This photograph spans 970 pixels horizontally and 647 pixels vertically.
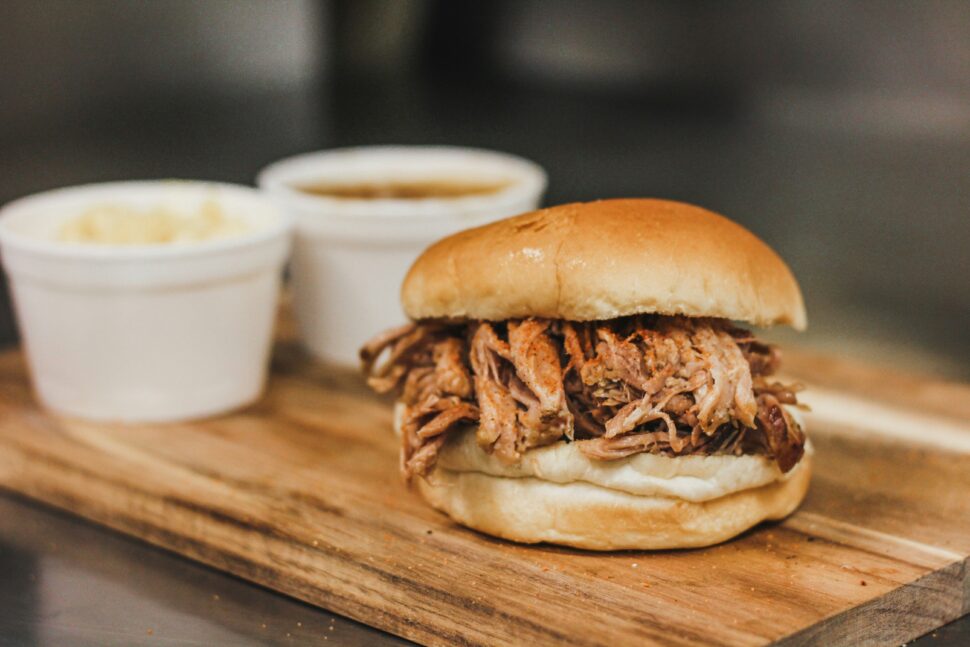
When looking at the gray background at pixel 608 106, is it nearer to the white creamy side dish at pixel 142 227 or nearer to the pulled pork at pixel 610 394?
the white creamy side dish at pixel 142 227

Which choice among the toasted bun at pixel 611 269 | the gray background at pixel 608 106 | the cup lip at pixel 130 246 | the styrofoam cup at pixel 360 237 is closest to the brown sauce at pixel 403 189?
the styrofoam cup at pixel 360 237

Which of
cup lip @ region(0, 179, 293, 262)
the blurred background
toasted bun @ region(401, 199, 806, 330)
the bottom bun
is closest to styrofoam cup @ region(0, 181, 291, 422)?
cup lip @ region(0, 179, 293, 262)

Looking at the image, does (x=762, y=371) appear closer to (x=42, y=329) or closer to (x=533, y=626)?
(x=533, y=626)

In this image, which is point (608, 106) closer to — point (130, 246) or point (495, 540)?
point (130, 246)

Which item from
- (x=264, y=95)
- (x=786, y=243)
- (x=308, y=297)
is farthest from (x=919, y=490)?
(x=264, y=95)

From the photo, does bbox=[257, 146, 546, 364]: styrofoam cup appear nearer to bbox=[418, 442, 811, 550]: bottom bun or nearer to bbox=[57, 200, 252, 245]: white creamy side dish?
bbox=[57, 200, 252, 245]: white creamy side dish

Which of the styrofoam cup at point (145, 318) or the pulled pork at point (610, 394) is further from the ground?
the pulled pork at point (610, 394)
